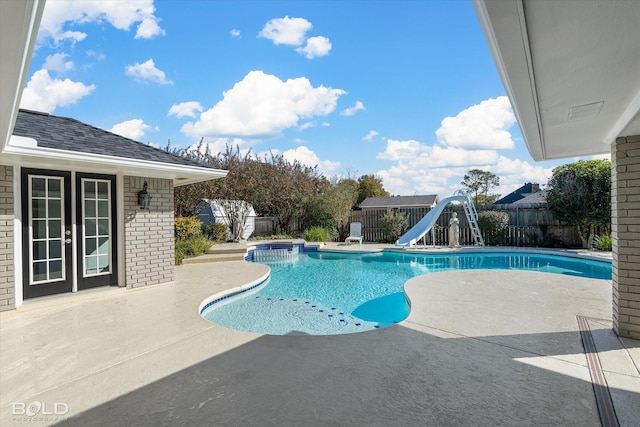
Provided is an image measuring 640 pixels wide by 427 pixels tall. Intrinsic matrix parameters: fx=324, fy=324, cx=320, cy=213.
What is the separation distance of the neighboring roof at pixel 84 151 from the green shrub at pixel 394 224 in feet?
33.3

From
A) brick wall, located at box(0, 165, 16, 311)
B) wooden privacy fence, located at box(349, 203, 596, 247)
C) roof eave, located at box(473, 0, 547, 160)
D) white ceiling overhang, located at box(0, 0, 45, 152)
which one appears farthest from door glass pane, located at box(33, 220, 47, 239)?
wooden privacy fence, located at box(349, 203, 596, 247)

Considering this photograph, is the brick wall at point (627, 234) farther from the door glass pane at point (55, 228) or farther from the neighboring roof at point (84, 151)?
the door glass pane at point (55, 228)

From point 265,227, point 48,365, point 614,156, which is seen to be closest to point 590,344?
point 614,156

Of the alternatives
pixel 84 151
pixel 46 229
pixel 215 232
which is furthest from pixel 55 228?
pixel 215 232

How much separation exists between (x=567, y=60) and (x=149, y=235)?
23.1ft

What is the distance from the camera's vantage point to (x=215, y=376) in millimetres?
2877

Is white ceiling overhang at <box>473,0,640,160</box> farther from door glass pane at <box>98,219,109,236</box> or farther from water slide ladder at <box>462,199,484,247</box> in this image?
water slide ladder at <box>462,199,484,247</box>

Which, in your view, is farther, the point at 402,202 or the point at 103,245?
the point at 402,202

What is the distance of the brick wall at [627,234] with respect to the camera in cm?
357

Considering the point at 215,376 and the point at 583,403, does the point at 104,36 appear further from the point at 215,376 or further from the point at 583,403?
the point at 583,403

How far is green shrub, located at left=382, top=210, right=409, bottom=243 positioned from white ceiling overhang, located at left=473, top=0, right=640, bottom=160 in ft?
40.5

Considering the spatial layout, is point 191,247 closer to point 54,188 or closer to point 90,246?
point 90,246

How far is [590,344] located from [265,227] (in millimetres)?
15773

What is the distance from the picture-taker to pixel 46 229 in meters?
5.52
